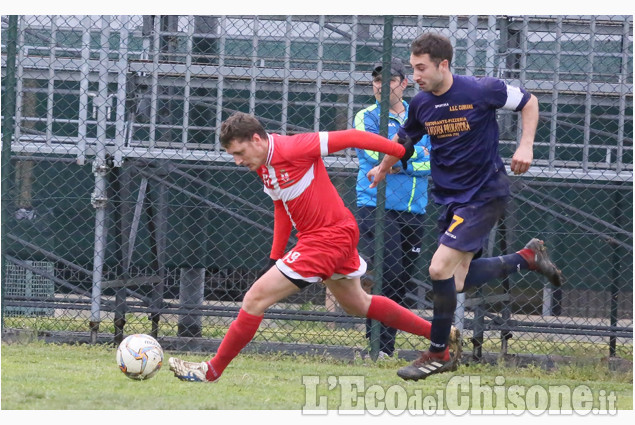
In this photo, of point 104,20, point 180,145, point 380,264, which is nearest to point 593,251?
point 380,264

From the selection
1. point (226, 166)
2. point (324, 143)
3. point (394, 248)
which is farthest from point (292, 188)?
point (226, 166)

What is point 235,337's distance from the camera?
17.6 ft

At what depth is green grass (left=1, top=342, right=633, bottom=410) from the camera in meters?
4.86

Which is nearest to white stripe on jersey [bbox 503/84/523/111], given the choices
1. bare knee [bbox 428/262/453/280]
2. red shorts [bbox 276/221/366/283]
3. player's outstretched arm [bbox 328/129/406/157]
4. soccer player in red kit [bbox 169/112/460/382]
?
soccer player in red kit [bbox 169/112/460/382]

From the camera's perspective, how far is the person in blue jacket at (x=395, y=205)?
23.1 ft

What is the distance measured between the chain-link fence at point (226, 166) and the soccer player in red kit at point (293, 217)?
184 centimetres

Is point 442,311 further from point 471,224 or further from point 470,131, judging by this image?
point 470,131

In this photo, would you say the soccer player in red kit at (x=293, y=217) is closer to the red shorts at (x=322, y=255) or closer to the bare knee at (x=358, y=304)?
the red shorts at (x=322, y=255)

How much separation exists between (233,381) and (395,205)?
2.03 metres

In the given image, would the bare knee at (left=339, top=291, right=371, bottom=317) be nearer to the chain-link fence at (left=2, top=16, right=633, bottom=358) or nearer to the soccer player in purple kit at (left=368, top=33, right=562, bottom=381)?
the soccer player in purple kit at (left=368, top=33, right=562, bottom=381)

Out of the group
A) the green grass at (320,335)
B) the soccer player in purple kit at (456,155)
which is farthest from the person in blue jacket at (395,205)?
the soccer player in purple kit at (456,155)

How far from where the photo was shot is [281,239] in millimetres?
5551

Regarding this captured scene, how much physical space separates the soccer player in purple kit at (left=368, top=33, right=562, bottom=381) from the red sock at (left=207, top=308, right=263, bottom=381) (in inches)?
36.4

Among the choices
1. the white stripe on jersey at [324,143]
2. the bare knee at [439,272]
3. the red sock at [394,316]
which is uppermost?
the white stripe on jersey at [324,143]
